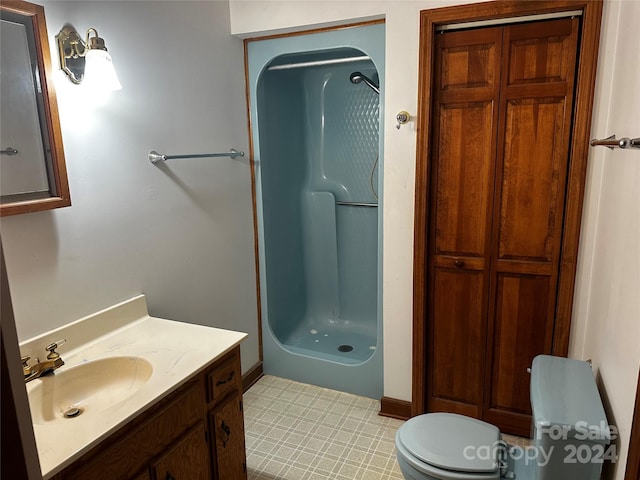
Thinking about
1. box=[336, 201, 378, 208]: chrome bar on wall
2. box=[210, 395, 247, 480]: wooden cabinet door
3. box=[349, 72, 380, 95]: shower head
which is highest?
box=[349, 72, 380, 95]: shower head

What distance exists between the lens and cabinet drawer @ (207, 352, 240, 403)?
169cm

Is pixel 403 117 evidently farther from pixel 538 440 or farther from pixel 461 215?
pixel 538 440

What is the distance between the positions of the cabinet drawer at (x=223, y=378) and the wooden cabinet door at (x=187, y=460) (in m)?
0.11

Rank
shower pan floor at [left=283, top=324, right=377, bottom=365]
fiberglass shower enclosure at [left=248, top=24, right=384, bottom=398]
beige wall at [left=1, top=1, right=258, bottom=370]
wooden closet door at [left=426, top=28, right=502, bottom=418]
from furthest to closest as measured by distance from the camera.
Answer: shower pan floor at [left=283, top=324, right=377, bottom=365] → fiberglass shower enclosure at [left=248, top=24, right=384, bottom=398] → wooden closet door at [left=426, top=28, right=502, bottom=418] → beige wall at [left=1, top=1, right=258, bottom=370]

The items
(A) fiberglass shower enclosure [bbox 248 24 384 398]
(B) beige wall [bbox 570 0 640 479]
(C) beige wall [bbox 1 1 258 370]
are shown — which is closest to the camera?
(B) beige wall [bbox 570 0 640 479]

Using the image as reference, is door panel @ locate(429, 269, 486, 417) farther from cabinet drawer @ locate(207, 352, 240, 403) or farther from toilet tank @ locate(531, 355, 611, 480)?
cabinet drawer @ locate(207, 352, 240, 403)

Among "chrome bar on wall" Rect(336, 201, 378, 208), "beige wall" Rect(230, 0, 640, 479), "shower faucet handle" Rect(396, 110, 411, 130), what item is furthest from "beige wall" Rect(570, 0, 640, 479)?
"chrome bar on wall" Rect(336, 201, 378, 208)

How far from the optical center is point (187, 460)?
1.60 metres

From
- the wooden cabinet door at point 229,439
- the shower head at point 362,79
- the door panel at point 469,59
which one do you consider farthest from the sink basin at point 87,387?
the shower head at point 362,79

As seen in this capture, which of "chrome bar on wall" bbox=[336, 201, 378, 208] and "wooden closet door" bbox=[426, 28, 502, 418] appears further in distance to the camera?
"chrome bar on wall" bbox=[336, 201, 378, 208]

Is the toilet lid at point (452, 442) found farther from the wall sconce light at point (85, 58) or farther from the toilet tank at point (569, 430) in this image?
the wall sconce light at point (85, 58)

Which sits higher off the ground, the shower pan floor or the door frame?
the door frame

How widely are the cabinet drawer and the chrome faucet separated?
1.72 feet

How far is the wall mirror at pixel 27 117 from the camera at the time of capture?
144 cm
